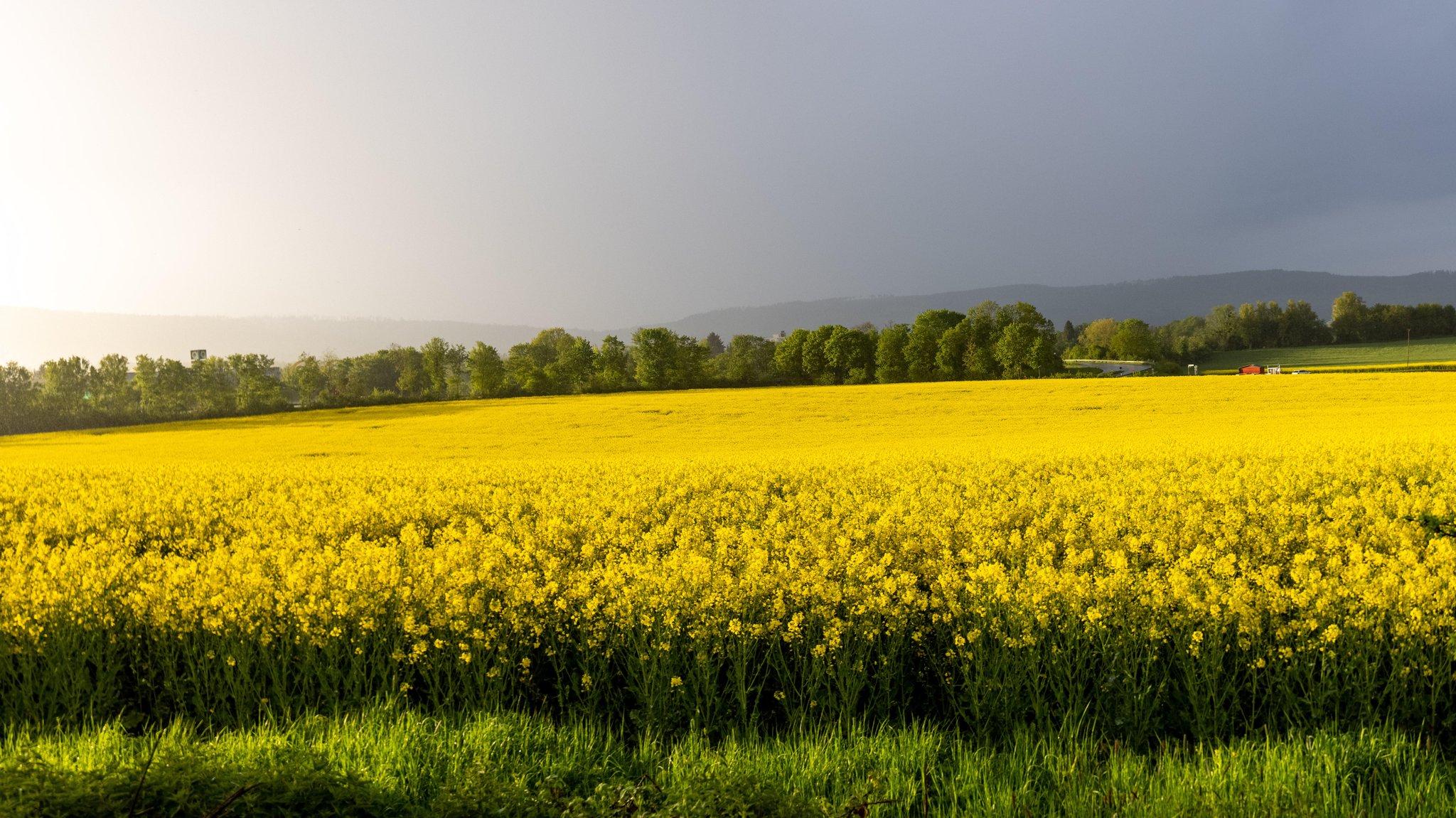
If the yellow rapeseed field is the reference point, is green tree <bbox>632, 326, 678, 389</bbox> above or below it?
above

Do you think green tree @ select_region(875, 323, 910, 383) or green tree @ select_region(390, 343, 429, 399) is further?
green tree @ select_region(390, 343, 429, 399)

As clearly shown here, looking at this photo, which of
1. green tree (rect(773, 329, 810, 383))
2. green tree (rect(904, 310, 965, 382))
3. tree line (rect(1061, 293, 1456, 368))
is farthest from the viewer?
tree line (rect(1061, 293, 1456, 368))

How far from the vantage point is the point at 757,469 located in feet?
40.0

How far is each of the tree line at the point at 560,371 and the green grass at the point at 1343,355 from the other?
35.1m

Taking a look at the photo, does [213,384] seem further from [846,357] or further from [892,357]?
[892,357]

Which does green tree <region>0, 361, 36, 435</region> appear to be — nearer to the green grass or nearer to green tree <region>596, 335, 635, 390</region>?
green tree <region>596, 335, 635, 390</region>

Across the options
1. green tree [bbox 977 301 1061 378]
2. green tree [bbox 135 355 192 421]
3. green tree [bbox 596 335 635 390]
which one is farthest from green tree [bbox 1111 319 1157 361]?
green tree [bbox 135 355 192 421]

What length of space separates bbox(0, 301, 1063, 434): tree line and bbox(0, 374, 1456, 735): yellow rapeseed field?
Result: 50533 mm

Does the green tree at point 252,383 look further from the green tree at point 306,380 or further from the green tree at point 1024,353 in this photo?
the green tree at point 1024,353

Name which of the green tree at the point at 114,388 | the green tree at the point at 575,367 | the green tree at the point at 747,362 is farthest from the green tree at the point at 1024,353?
the green tree at the point at 114,388

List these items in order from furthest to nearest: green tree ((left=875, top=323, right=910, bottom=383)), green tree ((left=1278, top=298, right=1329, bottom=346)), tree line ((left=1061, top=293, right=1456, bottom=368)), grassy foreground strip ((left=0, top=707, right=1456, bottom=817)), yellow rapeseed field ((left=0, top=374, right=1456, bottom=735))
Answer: green tree ((left=1278, top=298, right=1329, bottom=346)), tree line ((left=1061, top=293, right=1456, bottom=368)), green tree ((left=875, top=323, right=910, bottom=383)), yellow rapeseed field ((left=0, top=374, right=1456, bottom=735)), grassy foreground strip ((left=0, top=707, right=1456, bottom=817))

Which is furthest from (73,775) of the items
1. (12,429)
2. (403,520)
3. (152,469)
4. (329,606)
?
(12,429)

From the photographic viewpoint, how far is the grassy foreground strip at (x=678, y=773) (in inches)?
116

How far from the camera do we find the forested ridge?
60.8 metres
